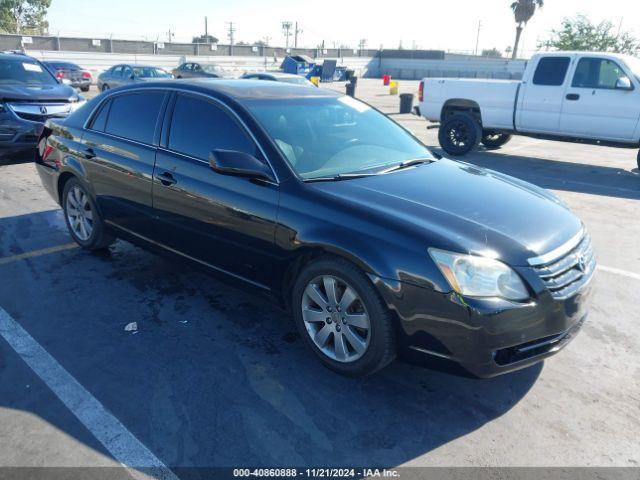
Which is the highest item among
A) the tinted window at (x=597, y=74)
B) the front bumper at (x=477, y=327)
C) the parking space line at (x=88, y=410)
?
the tinted window at (x=597, y=74)

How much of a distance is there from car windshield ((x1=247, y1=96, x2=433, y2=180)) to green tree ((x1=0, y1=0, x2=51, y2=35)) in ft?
256

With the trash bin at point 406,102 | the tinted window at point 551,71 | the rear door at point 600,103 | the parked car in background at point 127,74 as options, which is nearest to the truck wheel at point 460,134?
the tinted window at point 551,71

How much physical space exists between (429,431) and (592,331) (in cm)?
182

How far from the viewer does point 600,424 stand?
2.85 metres

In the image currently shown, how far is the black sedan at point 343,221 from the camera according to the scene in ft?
8.93

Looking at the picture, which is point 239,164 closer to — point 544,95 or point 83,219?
point 83,219

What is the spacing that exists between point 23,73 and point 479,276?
1012 cm

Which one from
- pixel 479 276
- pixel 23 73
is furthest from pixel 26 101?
pixel 479 276

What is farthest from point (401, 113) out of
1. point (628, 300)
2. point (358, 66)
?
point (358, 66)

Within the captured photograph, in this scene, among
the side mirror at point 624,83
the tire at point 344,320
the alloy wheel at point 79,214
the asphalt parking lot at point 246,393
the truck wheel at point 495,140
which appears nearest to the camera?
the asphalt parking lot at point 246,393

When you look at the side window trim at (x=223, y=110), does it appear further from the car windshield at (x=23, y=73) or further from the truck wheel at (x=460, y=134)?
the truck wheel at (x=460, y=134)

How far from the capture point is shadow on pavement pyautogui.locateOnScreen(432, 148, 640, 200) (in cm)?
837

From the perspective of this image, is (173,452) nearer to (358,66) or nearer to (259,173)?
(259,173)

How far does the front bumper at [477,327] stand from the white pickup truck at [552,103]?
26.3 feet
